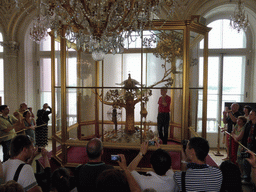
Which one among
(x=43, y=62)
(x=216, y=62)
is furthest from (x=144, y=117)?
(x=43, y=62)

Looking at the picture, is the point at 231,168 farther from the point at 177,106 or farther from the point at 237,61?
the point at 237,61

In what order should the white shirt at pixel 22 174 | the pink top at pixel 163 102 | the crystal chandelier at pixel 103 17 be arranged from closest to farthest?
the white shirt at pixel 22 174 < the crystal chandelier at pixel 103 17 < the pink top at pixel 163 102

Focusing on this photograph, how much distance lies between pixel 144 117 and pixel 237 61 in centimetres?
517

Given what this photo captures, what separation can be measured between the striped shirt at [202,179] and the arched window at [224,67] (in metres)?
6.71

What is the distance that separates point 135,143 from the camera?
14.6ft

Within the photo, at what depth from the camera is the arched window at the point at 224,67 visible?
799cm

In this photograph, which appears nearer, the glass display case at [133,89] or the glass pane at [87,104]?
the glass display case at [133,89]

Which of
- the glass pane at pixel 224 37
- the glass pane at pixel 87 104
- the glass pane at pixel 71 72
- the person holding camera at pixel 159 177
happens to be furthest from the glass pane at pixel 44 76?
the person holding camera at pixel 159 177

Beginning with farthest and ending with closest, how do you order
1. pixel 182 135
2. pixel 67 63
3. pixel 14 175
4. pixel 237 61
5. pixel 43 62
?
pixel 43 62 → pixel 237 61 → pixel 67 63 → pixel 182 135 → pixel 14 175

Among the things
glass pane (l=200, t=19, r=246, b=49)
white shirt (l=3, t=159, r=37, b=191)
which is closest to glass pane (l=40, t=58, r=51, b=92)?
glass pane (l=200, t=19, r=246, b=49)

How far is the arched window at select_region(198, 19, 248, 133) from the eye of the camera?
26.2 feet

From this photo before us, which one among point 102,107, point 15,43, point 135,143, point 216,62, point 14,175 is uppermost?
point 15,43

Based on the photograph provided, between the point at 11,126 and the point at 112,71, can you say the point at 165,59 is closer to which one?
the point at 112,71

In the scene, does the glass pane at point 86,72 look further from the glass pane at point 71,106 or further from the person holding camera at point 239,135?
the person holding camera at point 239,135
